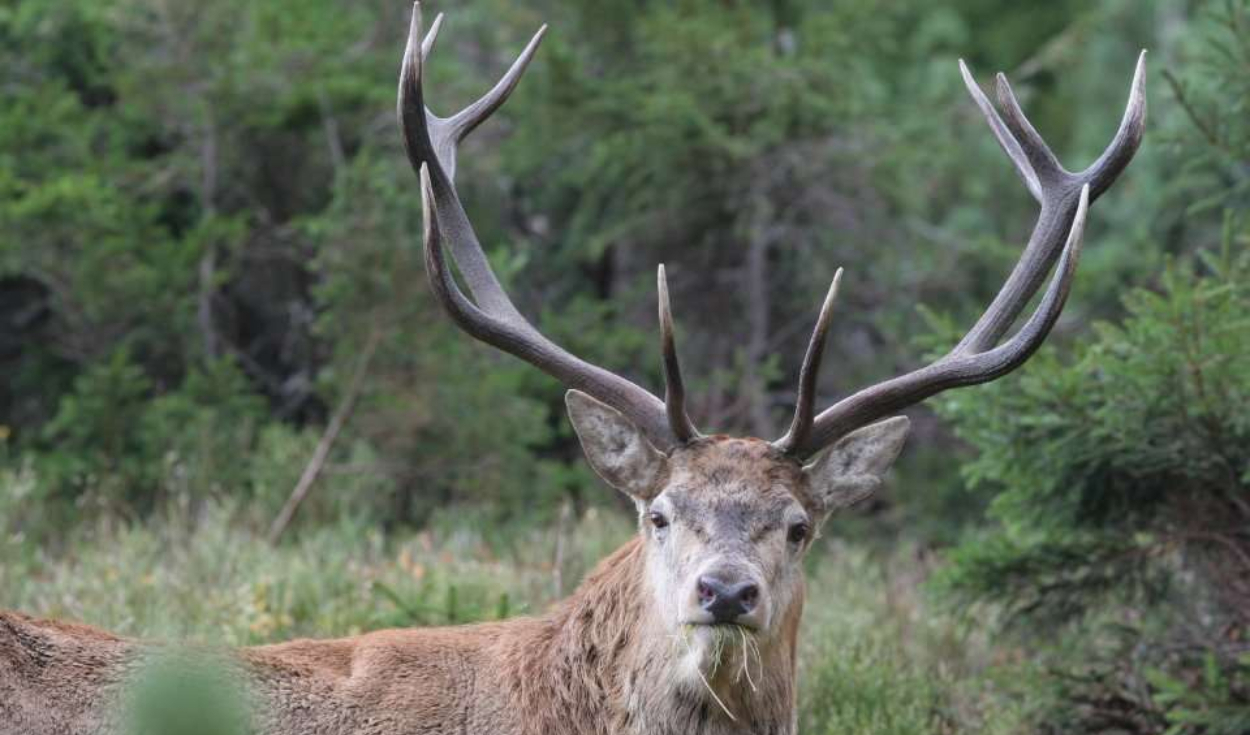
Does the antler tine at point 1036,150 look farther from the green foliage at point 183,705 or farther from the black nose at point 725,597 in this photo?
the green foliage at point 183,705

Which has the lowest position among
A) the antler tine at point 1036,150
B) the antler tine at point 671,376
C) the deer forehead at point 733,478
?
the deer forehead at point 733,478

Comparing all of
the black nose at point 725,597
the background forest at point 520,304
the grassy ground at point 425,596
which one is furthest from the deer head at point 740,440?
the background forest at point 520,304

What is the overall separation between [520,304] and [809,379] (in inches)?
323

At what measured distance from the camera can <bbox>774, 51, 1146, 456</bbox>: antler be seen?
5406mm

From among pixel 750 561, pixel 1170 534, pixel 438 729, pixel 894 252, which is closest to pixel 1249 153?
pixel 1170 534

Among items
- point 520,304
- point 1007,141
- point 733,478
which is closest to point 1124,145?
point 1007,141

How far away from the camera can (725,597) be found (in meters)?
4.83

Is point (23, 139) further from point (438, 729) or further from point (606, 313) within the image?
point (438, 729)

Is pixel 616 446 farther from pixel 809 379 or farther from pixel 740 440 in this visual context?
pixel 809 379

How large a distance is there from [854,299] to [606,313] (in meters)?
1.98

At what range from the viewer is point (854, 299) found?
1355 cm

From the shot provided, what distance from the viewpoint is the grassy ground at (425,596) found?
7.27 metres

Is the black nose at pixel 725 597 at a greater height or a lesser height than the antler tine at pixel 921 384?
lesser

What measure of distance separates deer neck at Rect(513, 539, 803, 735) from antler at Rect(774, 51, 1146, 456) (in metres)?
0.63
